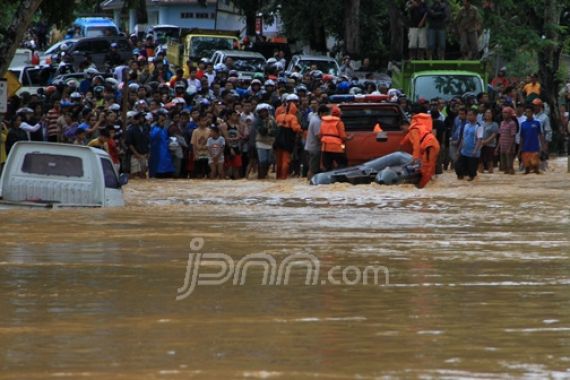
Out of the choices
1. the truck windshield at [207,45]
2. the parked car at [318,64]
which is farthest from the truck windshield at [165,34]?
the parked car at [318,64]

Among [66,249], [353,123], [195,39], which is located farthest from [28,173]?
[195,39]

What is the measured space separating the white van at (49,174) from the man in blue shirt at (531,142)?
39.5 ft

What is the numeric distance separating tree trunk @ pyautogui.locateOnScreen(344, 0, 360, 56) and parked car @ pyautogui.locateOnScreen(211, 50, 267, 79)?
4708mm

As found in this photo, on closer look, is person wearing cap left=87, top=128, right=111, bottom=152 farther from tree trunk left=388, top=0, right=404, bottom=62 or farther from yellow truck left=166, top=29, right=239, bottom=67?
tree trunk left=388, top=0, right=404, bottom=62

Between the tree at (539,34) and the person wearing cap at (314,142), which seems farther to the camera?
the tree at (539,34)

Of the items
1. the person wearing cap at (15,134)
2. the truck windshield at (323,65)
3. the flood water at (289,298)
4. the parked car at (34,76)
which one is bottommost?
the flood water at (289,298)

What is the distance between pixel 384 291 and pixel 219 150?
16.3 meters

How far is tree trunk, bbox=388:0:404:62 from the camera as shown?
4731cm

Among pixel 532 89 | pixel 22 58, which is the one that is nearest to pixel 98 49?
pixel 22 58

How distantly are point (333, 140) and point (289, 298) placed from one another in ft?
47.9

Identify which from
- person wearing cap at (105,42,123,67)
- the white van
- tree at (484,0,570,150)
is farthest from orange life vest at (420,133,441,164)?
person wearing cap at (105,42,123,67)

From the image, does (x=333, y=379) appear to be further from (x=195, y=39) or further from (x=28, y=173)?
(x=195, y=39)

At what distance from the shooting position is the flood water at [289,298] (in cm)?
971

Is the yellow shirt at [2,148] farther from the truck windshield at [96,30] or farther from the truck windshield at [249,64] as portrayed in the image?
the truck windshield at [96,30]
